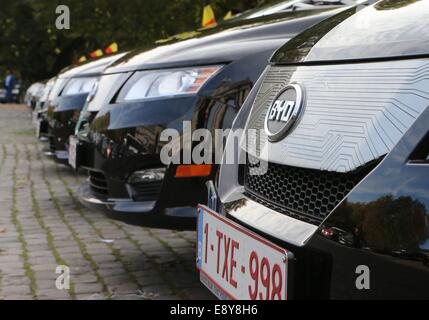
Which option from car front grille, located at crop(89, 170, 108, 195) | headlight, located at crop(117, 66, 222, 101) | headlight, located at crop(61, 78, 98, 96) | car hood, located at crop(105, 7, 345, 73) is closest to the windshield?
car hood, located at crop(105, 7, 345, 73)

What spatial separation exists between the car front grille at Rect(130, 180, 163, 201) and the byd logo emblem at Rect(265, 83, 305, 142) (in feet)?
4.51

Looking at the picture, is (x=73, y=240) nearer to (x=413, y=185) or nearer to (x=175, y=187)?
(x=175, y=187)

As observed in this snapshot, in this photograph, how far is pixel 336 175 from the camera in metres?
1.99

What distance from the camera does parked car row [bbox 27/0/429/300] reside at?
175 cm

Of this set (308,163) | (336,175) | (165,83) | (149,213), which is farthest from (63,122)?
(336,175)

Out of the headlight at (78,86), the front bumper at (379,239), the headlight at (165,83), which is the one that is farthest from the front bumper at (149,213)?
the headlight at (78,86)

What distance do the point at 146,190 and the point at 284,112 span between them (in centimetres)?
159

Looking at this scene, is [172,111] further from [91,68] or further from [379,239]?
[91,68]

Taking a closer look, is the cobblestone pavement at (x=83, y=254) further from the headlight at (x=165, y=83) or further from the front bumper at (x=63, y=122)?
the headlight at (x=165, y=83)

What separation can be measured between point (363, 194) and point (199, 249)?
3.21 feet

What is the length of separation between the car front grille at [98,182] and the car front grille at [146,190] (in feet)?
1.09

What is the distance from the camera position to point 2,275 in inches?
161

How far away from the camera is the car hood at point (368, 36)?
2020 mm

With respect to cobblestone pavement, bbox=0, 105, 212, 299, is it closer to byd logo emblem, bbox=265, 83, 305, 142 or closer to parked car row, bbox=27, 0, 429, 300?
parked car row, bbox=27, 0, 429, 300
